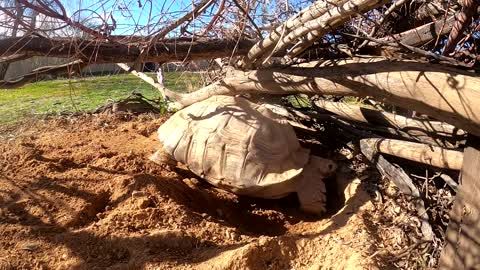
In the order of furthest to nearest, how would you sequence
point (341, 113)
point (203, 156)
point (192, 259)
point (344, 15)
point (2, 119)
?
point (2, 119), point (341, 113), point (203, 156), point (192, 259), point (344, 15)

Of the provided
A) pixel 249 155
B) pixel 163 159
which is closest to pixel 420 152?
pixel 249 155

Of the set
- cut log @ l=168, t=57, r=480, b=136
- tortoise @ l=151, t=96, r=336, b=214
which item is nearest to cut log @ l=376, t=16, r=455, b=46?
cut log @ l=168, t=57, r=480, b=136

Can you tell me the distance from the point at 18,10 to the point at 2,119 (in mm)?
6041

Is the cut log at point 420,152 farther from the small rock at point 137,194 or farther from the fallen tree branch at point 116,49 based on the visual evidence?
the small rock at point 137,194

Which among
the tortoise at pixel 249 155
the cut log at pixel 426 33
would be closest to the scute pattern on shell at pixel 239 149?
the tortoise at pixel 249 155

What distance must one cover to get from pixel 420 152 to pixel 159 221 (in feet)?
7.07

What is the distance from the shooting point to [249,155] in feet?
14.4

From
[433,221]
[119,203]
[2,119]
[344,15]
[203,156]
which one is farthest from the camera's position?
[2,119]

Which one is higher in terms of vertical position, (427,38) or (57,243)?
(427,38)

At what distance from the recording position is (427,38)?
3855 millimetres

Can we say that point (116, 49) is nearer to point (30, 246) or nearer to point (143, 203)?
point (143, 203)

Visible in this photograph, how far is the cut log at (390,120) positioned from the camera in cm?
411

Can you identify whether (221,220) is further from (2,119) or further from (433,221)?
(2,119)

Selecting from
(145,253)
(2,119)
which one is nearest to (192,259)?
(145,253)
